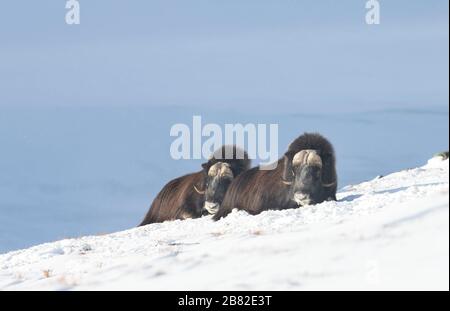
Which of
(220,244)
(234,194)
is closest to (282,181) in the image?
(234,194)

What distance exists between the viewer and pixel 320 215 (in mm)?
20109

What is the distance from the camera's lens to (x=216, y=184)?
99.3 ft

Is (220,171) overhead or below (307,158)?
below

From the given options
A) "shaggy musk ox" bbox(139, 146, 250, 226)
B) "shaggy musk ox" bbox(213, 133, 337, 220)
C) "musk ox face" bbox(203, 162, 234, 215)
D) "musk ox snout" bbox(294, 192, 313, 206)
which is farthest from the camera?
"shaggy musk ox" bbox(139, 146, 250, 226)

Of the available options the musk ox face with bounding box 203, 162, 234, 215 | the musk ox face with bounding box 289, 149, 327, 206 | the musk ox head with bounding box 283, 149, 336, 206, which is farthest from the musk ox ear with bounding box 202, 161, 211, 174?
the musk ox face with bounding box 289, 149, 327, 206

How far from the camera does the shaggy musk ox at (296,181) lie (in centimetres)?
2533

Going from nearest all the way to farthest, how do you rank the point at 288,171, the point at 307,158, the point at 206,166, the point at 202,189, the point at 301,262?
the point at 301,262
the point at 307,158
the point at 288,171
the point at 206,166
the point at 202,189

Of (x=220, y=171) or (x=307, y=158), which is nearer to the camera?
(x=307, y=158)

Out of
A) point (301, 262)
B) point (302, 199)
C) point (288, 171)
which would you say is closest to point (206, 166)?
point (288, 171)

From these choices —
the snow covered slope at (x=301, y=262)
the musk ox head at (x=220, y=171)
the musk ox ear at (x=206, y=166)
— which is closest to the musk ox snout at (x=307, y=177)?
the musk ox head at (x=220, y=171)

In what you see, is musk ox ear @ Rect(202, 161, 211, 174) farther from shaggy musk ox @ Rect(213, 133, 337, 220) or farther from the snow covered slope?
the snow covered slope

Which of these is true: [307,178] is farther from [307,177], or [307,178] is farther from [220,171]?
[220,171]

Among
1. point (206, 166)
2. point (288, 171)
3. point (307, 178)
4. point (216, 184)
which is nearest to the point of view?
point (307, 178)

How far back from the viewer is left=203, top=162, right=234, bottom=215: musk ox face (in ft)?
98.8
